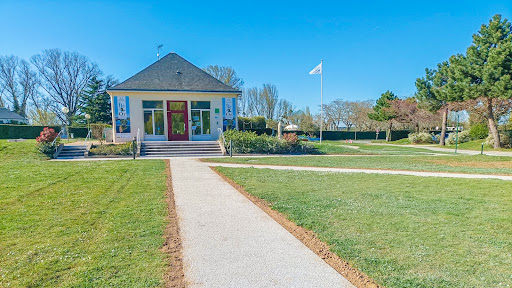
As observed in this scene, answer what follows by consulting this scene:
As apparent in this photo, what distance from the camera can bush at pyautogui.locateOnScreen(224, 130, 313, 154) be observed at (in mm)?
15438

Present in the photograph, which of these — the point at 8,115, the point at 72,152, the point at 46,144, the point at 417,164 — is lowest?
the point at 417,164

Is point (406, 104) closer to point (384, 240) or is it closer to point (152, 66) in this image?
point (152, 66)

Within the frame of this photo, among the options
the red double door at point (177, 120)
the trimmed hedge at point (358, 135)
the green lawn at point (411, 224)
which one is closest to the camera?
the green lawn at point (411, 224)

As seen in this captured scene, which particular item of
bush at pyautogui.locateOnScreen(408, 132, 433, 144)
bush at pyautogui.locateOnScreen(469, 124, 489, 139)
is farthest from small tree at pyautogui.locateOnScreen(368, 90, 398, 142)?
bush at pyautogui.locateOnScreen(469, 124, 489, 139)

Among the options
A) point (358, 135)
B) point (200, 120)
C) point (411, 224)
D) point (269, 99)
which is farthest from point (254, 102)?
point (411, 224)

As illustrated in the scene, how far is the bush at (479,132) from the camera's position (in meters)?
24.3

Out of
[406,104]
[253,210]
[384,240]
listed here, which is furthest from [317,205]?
[406,104]

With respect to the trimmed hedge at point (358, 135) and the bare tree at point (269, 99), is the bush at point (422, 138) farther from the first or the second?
the bare tree at point (269, 99)

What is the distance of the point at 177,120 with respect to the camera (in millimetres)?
17609

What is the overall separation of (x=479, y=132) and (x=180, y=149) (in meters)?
27.9

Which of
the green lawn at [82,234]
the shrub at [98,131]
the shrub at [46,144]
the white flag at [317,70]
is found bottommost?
the green lawn at [82,234]

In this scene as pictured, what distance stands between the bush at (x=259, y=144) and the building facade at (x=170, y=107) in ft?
8.35

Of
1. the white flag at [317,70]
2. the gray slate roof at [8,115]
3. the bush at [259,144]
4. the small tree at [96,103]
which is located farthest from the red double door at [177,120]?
the gray slate roof at [8,115]

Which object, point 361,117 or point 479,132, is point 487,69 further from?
point 361,117
